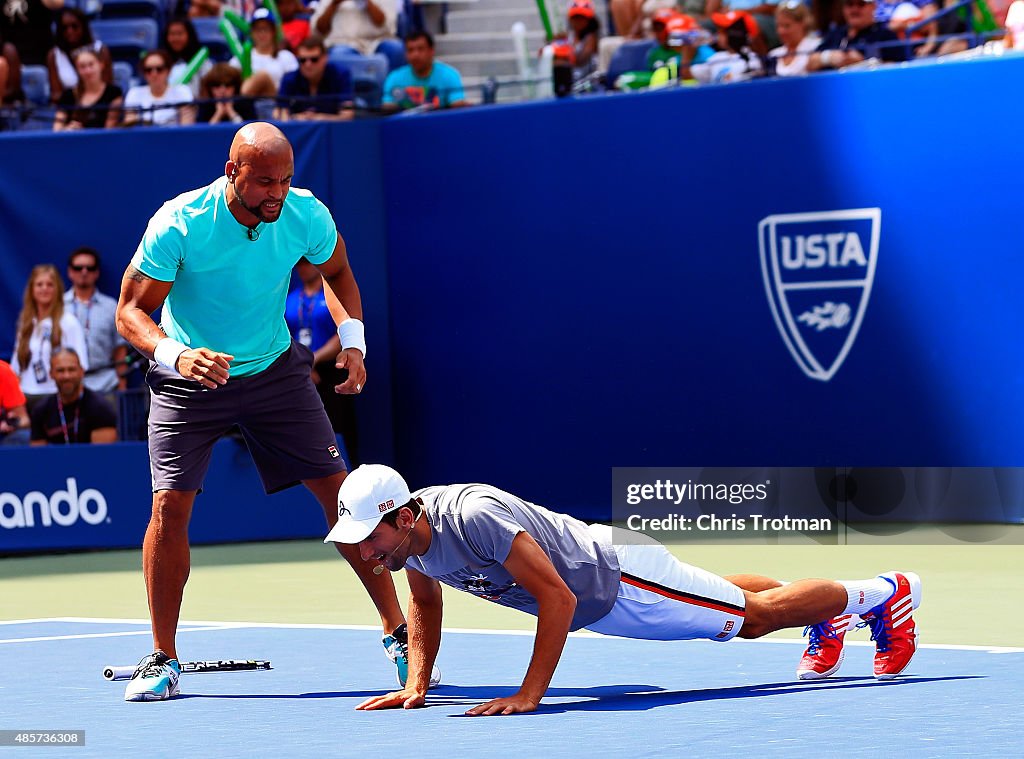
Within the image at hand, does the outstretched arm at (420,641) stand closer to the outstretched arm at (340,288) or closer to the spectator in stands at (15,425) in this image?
the outstretched arm at (340,288)

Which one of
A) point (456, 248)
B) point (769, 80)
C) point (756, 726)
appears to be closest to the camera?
point (756, 726)

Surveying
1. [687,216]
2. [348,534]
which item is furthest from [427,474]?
[348,534]

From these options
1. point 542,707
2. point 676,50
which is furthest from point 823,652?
point 676,50

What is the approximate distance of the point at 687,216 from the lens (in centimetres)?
1266

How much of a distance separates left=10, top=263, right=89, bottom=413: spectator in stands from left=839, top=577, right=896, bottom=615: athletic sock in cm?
789

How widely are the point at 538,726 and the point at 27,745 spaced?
1.53 meters

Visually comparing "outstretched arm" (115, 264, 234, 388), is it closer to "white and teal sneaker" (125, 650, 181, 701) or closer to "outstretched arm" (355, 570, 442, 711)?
"outstretched arm" (355, 570, 442, 711)

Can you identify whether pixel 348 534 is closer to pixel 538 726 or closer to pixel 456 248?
pixel 538 726

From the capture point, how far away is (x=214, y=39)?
53.7 feet

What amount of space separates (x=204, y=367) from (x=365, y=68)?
9561 mm

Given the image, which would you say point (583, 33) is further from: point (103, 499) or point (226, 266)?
point (226, 266)

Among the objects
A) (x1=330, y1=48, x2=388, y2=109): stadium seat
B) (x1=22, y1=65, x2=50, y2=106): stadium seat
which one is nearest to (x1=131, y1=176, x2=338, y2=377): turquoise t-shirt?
(x1=330, y1=48, x2=388, y2=109): stadium seat

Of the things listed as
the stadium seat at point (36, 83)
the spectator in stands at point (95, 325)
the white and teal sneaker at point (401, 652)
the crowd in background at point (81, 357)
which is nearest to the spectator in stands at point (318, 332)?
the crowd in background at point (81, 357)

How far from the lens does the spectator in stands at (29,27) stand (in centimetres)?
1587
